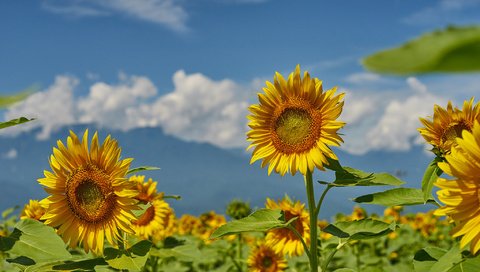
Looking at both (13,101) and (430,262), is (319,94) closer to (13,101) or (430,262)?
(430,262)

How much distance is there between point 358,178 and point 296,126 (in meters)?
0.49

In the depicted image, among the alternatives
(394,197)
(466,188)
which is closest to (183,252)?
(394,197)

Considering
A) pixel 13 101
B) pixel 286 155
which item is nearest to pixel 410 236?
pixel 286 155

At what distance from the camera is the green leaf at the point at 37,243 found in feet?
6.57

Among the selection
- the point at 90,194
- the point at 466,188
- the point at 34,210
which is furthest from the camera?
the point at 34,210

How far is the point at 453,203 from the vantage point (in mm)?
1511

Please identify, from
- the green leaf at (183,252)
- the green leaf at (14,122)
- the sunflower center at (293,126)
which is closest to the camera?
the green leaf at (14,122)

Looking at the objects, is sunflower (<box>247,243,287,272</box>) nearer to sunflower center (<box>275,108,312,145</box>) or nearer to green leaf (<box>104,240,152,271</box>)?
sunflower center (<box>275,108,312,145</box>)

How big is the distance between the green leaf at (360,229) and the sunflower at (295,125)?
301 millimetres

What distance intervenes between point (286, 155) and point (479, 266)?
49.7 inches

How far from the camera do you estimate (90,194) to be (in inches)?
102

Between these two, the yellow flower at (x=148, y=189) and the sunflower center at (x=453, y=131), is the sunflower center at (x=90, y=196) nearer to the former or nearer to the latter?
the yellow flower at (x=148, y=189)

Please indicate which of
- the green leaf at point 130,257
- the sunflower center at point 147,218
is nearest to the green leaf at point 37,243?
the green leaf at point 130,257

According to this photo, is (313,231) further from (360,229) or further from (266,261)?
(266,261)
